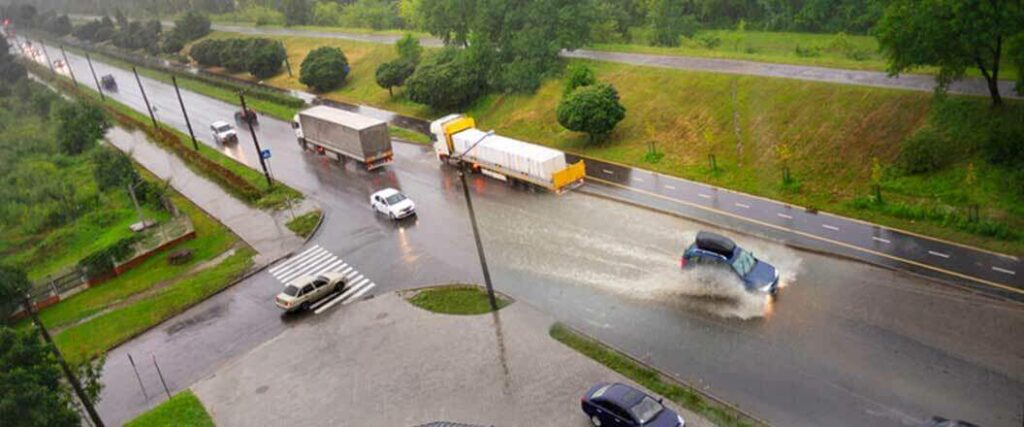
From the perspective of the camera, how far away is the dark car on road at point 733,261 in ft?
88.0

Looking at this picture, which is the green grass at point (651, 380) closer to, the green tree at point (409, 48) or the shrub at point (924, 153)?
the shrub at point (924, 153)

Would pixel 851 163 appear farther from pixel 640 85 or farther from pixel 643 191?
pixel 640 85

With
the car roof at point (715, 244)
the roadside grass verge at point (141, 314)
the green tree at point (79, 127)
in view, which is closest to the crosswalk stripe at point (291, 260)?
the roadside grass verge at point (141, 314)

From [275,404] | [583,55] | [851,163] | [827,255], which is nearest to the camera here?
[275,404]

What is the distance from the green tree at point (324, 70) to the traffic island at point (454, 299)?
5068 centimetres

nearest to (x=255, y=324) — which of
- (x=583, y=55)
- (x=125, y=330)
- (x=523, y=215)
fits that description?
(x=125, y=330)

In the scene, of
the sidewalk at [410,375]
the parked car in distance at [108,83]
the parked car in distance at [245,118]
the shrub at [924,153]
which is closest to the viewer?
the sidewalk at [410,375]

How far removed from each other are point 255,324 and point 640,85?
34332 mm

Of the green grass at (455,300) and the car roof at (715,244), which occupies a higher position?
the car roof at (715,244)

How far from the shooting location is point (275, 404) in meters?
24.9

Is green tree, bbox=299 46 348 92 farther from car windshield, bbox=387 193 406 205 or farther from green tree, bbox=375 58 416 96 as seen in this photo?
car windshield, bbox=387 193 406 205

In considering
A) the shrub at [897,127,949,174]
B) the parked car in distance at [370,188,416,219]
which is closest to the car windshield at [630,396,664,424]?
the shrub at [897,127,949,174]

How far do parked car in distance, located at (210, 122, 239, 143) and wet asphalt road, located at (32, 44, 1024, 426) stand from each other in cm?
2458

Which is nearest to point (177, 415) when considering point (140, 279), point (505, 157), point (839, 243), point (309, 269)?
point (309, 269)
